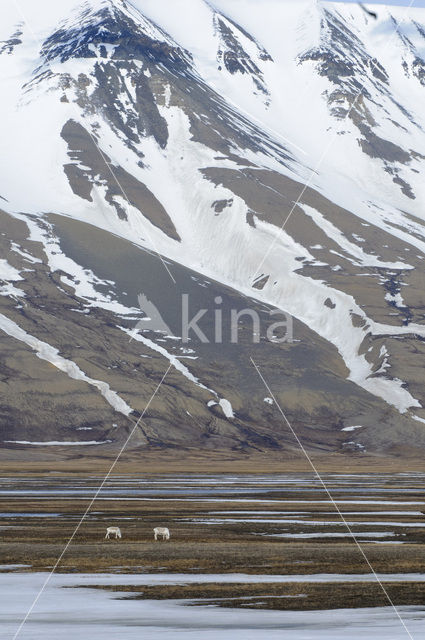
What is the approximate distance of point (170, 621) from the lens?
2986 centimetres

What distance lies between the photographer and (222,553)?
145 ft

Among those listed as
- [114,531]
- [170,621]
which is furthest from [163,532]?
[170,621]

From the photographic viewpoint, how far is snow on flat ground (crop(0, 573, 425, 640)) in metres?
27.8

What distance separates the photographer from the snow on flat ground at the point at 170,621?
27.8 m

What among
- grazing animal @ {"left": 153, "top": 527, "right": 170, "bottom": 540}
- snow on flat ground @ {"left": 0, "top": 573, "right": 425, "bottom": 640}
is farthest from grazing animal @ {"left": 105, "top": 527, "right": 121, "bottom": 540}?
snow on flat ground @ {"left": 0, "top": 573, "right": 425, "bottom": 640}

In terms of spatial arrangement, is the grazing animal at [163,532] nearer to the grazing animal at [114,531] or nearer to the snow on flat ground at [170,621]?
the grazing animal at [114,531]

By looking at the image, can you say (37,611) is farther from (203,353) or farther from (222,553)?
(203,353)

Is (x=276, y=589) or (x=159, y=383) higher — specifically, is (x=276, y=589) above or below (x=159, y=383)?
above

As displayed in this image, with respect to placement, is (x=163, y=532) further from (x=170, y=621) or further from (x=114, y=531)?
(x=170, y=621)

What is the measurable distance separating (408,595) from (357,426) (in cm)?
14870

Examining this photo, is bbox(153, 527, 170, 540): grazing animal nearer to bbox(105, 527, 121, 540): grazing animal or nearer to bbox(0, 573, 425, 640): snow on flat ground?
bbox(105, 527, 121, 540): grazing animal

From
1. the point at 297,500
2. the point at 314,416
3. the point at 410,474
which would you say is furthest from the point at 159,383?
the point at 297,500

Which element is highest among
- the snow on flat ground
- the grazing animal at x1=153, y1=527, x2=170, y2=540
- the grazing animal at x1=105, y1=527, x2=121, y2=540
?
the snow on flat ground

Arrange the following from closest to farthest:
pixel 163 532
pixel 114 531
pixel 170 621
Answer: pixel 170 621
pixel 163 532
pixel 114 531
